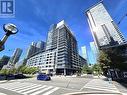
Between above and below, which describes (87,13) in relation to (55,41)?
above

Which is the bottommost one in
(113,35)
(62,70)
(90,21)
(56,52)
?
(62,70)

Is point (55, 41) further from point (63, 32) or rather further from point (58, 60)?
point (58, 60)

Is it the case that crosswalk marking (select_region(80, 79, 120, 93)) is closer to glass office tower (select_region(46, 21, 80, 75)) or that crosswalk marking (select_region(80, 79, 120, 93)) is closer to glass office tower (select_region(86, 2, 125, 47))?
glass office tower (select_region(46, 21, 80, 75))

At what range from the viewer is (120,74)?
46.0 metres

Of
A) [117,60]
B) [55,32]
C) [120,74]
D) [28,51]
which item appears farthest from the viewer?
[28,51]

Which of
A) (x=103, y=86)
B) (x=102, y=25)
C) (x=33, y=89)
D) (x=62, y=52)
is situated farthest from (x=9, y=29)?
(x=102, y=25)

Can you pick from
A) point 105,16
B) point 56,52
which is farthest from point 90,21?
point 56,52

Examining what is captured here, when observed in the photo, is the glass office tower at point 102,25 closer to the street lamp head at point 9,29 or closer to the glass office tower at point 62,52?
the glass office tower at point 62,52

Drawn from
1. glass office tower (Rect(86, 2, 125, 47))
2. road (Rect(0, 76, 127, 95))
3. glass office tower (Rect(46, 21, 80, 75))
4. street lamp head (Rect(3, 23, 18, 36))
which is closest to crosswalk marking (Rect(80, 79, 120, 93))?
road (Rect(0, 76, 127, 95))

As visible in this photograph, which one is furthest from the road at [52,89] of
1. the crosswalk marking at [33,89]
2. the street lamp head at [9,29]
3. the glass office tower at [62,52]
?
the glass office tower at [62,52]

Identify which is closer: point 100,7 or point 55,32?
point 55,32

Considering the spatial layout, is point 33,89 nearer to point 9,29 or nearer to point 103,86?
point 103,86

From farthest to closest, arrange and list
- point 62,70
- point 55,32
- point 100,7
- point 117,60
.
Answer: point 100,7
point 55,32
point 62,70
point 117,60

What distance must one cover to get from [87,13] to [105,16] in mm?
23442
